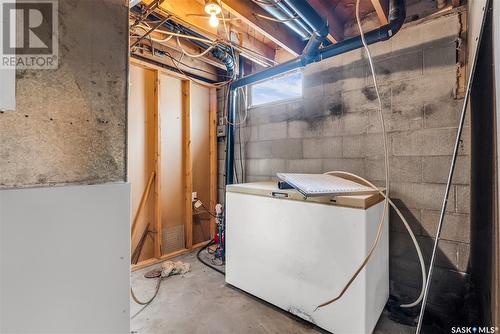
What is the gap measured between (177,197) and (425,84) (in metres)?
2.65

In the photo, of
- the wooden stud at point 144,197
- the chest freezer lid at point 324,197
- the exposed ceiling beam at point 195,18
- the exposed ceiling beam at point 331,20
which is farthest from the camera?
the wooden stud at point 144,197

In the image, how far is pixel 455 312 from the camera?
161 cm

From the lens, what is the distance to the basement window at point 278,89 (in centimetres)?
246

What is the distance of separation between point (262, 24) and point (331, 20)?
64 cm

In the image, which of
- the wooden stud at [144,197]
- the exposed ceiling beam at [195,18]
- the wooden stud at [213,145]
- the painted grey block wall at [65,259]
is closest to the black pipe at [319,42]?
the exposed ceiling beam at [195,18]

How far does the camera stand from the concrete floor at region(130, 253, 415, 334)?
1540 millimetres

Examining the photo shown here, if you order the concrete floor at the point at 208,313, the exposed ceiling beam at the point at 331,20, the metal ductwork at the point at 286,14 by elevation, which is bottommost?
the concrete floor at the point at 208,313

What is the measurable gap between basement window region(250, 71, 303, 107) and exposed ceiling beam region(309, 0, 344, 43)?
0.45 metres

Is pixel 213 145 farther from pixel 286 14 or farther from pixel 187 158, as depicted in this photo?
pixel 286 14

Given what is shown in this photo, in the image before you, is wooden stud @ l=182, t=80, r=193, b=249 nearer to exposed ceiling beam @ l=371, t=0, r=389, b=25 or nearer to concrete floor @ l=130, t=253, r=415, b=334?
concrete floor @ l=130, t=253, r=415, b=334

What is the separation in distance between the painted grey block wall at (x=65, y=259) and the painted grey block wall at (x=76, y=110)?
95 millimetres

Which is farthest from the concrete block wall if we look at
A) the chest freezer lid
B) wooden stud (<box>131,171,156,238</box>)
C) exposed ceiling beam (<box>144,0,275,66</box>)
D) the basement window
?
wooden stud (<box>131,171,156,238</box>)

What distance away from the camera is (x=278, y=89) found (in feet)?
8.62

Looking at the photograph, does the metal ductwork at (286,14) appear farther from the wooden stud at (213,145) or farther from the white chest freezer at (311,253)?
the wooden stud at (213,145)
